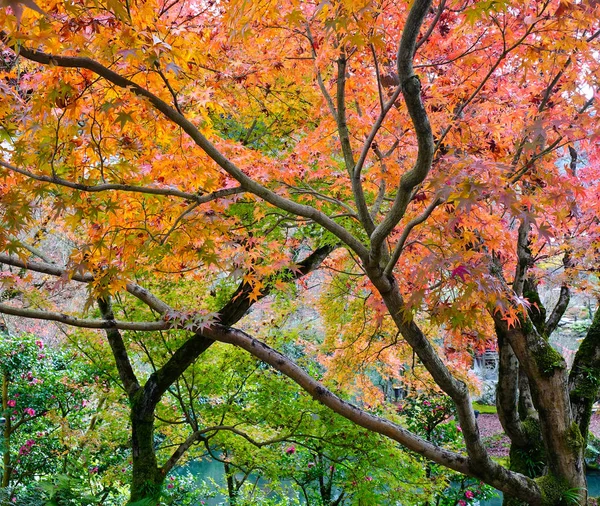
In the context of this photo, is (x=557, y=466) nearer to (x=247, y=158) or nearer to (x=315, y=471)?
(x=315, y=471)

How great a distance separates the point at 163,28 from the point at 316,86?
1907 mm

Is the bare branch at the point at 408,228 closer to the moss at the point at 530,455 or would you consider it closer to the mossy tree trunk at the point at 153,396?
the mossy tree trunk at the point at 153,396

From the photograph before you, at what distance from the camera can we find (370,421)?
3.55m

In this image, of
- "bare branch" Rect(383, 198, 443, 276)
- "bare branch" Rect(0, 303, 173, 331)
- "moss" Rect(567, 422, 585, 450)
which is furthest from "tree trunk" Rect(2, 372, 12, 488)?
"moss" Rect(567, 422, 585, 450)

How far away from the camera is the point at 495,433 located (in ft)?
43.8

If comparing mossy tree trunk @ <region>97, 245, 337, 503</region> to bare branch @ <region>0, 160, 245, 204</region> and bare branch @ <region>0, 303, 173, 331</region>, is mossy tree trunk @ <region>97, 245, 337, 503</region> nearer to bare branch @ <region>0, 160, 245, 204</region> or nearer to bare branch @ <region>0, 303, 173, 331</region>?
bare branch @ <region>0, 303, 173, 331</region>

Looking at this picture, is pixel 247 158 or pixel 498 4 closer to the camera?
pixel 498 4

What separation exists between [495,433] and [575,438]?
10.7 metres

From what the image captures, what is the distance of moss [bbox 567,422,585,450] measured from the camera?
3.73 m

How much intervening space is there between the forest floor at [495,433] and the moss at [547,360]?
736 centimetres

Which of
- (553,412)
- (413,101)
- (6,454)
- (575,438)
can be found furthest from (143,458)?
(413,101)

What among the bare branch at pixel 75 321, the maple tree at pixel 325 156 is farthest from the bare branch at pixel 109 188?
the bare branch at pixel 75 321

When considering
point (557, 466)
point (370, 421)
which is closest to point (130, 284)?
point (370, 421)

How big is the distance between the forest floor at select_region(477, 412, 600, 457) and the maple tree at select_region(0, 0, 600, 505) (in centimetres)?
790
